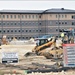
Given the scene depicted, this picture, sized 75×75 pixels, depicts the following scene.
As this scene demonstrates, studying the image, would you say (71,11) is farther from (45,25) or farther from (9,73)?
(9,73)

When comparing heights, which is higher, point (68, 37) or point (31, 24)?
point (68, 37)

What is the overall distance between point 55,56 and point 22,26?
1500 inches

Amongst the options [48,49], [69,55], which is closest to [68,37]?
[48,49]

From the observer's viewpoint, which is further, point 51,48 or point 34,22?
point 34,22

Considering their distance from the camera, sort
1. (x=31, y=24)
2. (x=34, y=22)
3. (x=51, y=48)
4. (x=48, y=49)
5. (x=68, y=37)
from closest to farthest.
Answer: (x=68, y=37)
(x=48, y=49)
(x=51, y=48)
(x=31, y=24)
(x=34, y=22)

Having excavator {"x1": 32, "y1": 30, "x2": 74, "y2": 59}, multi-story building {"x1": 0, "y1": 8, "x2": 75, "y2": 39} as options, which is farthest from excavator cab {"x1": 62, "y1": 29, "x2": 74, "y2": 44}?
multi-story building {"x1": 0, "y1": 8, "x2": 75, "y2": 39}

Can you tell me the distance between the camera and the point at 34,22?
6425 centimetres

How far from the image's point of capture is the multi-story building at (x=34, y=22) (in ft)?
205

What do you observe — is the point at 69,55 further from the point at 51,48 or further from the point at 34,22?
the point at 34,22

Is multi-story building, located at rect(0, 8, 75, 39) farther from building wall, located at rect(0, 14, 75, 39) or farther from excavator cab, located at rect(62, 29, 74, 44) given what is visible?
excavator cab, located at rect(62, 29, 74, 44)

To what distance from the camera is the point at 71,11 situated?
207ft

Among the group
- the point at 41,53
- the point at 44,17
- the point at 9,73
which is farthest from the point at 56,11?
the point at 9,73

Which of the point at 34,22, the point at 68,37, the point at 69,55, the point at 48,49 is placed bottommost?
the point at 48,49

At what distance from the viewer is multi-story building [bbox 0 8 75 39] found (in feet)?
205
